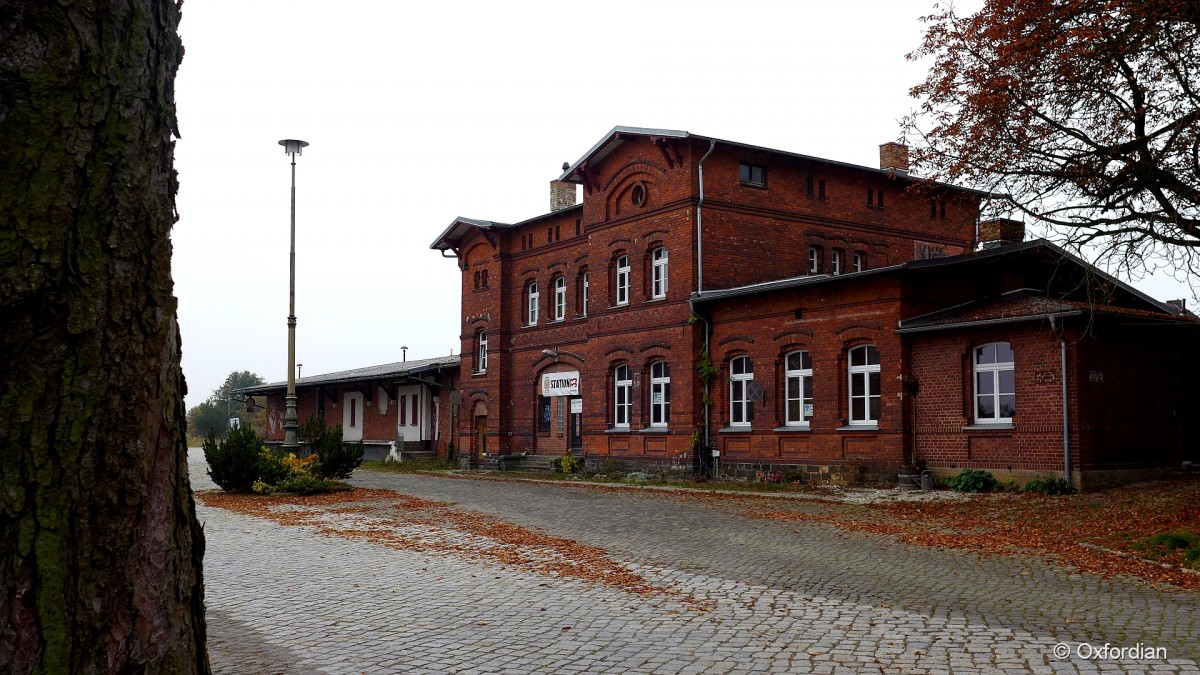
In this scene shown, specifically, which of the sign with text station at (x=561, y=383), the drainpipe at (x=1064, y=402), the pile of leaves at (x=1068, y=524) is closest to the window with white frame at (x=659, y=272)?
the sign with text station at (x=561, y=383)

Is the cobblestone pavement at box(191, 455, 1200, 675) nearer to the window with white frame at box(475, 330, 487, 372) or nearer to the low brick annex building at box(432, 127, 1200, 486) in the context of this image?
the low brick annex building at box(432, 127, 1200, 486)

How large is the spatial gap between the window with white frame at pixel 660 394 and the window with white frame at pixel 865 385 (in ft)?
20.3

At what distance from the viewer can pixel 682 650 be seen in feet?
21.5

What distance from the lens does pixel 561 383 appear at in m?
32.1

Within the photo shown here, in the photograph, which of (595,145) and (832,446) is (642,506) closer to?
(832,446)

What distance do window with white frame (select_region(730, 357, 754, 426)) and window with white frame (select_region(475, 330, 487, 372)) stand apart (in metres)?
12.8

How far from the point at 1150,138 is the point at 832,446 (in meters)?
11.2

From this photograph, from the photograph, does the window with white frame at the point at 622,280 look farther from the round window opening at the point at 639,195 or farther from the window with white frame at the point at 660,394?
the window with white frame at the point at 660,394

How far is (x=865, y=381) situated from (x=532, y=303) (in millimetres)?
14844

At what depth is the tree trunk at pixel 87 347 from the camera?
229 cm

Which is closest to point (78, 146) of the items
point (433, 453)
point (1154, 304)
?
point (1154, 304)

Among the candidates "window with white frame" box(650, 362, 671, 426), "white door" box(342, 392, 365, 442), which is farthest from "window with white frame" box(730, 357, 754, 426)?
"white door" box(342, 392, 365, 442)

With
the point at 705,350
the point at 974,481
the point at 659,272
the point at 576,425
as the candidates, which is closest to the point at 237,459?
the point at 705,350

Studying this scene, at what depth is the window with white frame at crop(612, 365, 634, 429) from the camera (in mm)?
29203
